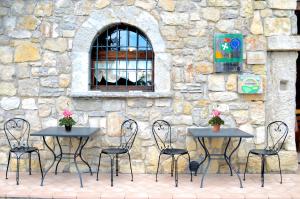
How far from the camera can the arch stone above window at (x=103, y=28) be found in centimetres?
550

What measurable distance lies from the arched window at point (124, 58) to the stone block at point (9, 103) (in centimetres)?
110

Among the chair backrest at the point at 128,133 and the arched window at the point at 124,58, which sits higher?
the arched window at the point at 124,58

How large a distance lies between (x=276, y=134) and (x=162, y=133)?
1652mm

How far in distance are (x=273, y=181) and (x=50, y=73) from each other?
3.42m

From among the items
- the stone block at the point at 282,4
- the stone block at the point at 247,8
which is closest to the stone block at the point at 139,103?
the stone block at the point at 247,8

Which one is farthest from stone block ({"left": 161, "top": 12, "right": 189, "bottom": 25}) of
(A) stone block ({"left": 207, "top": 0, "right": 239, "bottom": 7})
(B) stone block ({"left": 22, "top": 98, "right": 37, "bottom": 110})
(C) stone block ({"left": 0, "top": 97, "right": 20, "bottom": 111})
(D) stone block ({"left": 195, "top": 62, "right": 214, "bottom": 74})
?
(C) stone block ({"left": 0, "top": 97, "right": 20, "bottom": 111})

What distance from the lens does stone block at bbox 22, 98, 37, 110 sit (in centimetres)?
561

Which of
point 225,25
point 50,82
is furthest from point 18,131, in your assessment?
point 225,25

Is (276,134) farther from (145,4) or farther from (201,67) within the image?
(145,4)

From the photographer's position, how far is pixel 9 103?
5.63 m

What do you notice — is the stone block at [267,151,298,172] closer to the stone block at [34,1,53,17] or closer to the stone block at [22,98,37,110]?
the stone block at [22,98,37,110]

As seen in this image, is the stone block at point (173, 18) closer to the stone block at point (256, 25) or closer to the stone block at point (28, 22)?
the stone block at point (256, 25)

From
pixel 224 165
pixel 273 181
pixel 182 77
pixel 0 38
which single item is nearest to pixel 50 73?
pixel 0 38

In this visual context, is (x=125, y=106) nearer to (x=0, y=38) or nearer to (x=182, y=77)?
(x=182, y=77)
